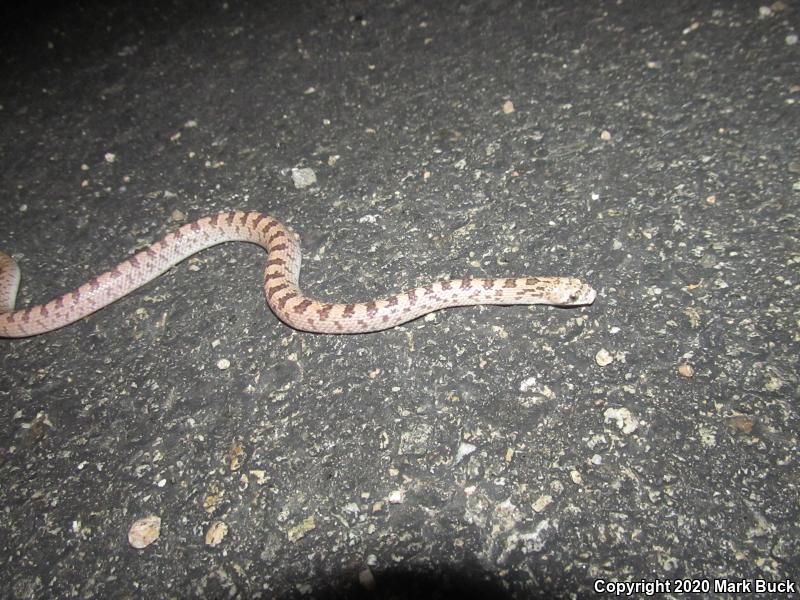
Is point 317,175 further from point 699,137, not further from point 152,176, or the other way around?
point 699,137

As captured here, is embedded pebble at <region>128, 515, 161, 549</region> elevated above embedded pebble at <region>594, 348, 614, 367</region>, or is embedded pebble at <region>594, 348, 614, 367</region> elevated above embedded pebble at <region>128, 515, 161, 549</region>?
embedded pebble at <region>594, 348, 614, 367</region>

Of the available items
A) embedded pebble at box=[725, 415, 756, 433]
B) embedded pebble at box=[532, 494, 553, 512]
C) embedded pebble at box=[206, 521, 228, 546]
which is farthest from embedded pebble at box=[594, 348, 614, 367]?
embedded pebble at box=[206, 521, 228, 546]

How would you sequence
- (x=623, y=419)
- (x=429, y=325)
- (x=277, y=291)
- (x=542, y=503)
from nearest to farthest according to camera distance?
(x=542, y=503) < (x=623, y=419) < (x=429, y=325) < (x=277, y=291)

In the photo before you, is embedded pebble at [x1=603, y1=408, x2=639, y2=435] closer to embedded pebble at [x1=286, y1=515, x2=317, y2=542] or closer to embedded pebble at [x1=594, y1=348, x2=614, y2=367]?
embedded pebble at [x1=594, y1=348, x2=614, y2=367]

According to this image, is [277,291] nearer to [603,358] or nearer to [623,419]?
[603,358]

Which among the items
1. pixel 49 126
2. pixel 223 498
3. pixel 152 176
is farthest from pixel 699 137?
pixel 49 126

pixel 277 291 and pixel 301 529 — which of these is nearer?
pixel 301 529

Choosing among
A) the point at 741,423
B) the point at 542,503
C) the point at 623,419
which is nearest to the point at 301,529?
the point at 542,503
